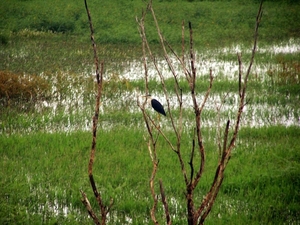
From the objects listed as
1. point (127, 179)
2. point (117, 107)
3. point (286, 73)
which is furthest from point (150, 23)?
point (127, 179)

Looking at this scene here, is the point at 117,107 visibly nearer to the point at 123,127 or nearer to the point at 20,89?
the point at 123,127

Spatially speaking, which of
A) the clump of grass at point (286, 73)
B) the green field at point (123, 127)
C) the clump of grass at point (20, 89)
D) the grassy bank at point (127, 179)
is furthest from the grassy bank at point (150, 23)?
the grassy bank at point (127, 179)

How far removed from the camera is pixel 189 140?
255 inches

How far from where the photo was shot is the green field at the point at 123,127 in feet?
14.7

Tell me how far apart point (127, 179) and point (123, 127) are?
79.1 inches

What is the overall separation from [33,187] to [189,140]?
250 cm

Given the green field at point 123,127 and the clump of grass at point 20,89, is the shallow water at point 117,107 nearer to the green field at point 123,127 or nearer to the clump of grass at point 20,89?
the green field at point 123,127

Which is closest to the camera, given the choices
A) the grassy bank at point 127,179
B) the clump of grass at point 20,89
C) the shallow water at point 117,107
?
the grassy bank at point 127,179

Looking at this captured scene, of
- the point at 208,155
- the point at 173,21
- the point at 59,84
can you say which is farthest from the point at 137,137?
the point at 173,21

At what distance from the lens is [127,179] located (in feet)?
16.4

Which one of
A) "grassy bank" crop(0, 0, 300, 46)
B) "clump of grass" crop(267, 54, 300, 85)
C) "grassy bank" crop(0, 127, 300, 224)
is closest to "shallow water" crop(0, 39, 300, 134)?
"clump of grass" crop(267, 54, 300, 85)

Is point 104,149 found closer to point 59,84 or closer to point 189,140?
point 189,140

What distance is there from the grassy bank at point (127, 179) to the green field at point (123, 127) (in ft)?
0.04

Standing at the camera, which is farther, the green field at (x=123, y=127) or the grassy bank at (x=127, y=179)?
the green field at (x=123, y=127)
